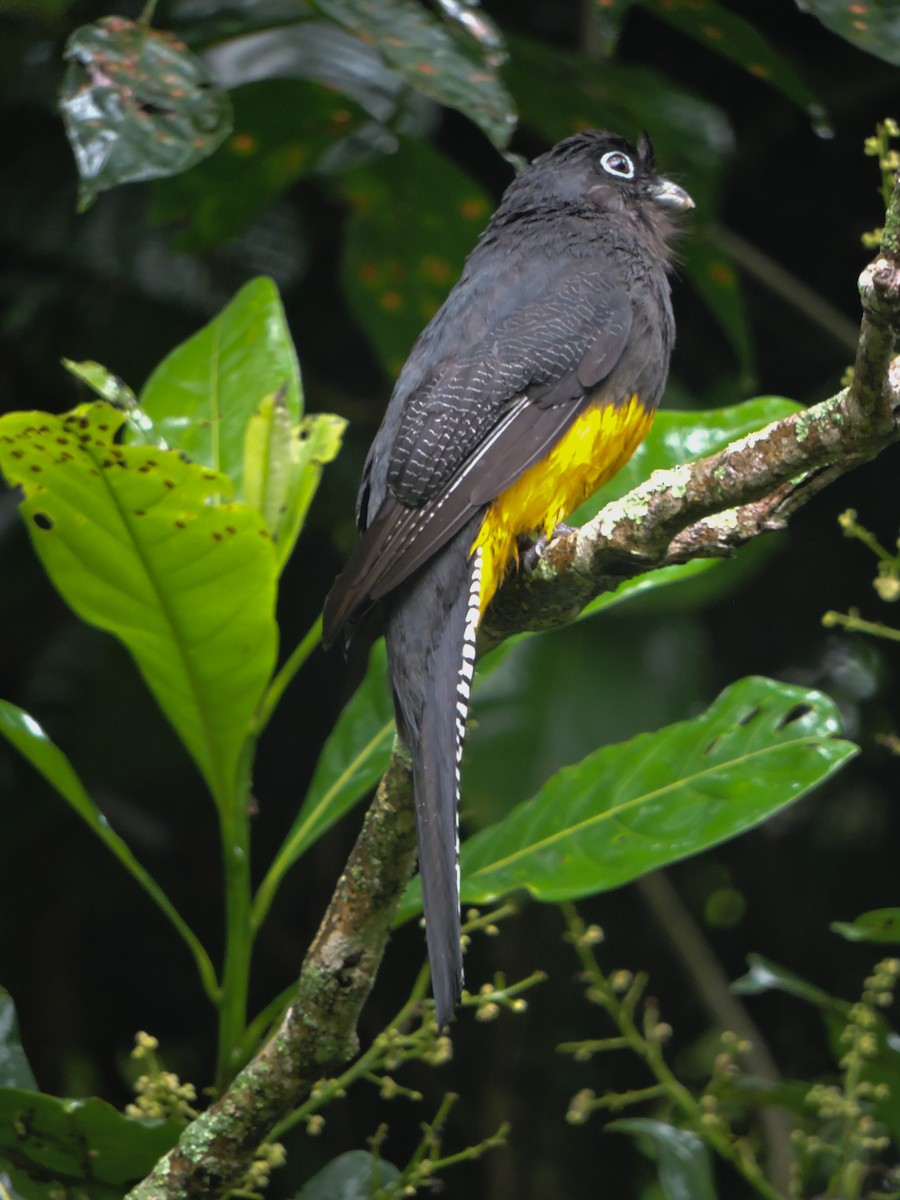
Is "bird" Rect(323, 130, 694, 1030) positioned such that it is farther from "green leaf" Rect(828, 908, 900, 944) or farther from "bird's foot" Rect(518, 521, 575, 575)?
"green leaf" Rect(828, 908, 900, 944)

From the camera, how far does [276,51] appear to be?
3596mm

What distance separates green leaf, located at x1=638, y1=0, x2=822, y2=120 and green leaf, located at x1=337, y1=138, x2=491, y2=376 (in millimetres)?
766

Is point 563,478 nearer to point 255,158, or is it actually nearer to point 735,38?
point 735,38

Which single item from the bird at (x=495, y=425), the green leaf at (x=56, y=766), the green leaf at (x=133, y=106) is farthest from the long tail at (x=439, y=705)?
the green leaf at (x=133, y=106)

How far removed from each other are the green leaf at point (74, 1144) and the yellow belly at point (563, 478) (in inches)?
43.1

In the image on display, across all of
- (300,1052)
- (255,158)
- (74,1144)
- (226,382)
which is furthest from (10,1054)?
(255,158)

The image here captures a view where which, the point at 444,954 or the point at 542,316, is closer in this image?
the point at 444,954

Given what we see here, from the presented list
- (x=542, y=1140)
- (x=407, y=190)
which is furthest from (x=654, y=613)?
(x=542, y=1140)

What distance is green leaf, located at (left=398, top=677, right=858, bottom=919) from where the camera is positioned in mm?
2227

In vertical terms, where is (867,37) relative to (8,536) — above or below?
above

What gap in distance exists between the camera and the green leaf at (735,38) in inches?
111

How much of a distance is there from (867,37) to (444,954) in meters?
1.74

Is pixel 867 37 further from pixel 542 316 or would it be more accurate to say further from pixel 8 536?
pixel 8 536

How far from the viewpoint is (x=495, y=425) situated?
2672mm
